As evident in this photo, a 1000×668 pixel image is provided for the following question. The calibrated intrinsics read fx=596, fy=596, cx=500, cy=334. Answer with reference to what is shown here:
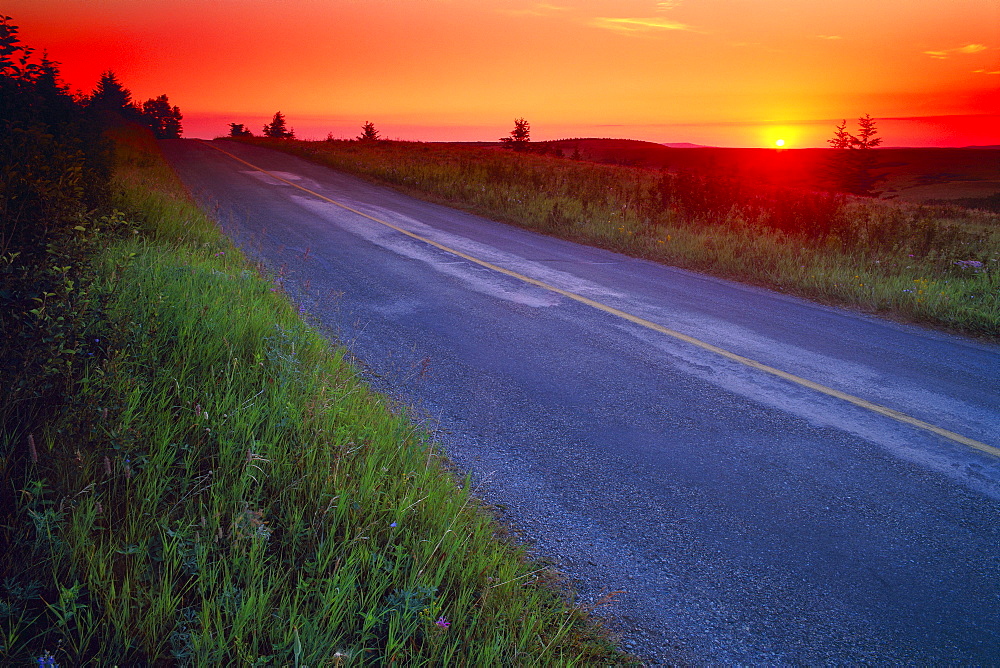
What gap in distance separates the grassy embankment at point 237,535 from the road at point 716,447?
51cm

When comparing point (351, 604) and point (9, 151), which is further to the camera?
point (9, 151)

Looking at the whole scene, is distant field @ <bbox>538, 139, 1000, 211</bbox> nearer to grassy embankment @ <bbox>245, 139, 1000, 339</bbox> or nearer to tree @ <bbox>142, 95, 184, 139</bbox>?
grassy embankment @ <bbox>245, 139, 1000, 339</bbox>

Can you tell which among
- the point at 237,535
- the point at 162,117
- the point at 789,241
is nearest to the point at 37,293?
the point at 237,535

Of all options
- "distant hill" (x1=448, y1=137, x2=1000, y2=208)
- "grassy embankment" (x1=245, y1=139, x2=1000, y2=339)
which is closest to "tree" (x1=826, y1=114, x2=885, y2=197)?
"distant hill" (x1=448, y1=137, x2=1000, y2=208)

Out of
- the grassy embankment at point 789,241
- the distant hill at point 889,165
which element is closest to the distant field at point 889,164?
the distant hill at point 889,165

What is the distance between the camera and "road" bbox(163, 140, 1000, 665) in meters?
2.67

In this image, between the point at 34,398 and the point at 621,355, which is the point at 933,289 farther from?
the point at 34,398

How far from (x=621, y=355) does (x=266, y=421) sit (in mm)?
3504

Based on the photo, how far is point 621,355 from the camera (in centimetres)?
573

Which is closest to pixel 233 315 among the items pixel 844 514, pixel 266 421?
pixel 266 421

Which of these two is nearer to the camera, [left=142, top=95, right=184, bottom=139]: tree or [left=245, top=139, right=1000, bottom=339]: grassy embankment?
[left=245, top=139, right=1000, bottom=339]: grassy embankment

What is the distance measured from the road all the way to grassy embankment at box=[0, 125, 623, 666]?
515 mm

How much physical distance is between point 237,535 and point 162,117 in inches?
4417

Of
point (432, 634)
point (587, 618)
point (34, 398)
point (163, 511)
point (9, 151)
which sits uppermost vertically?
point (9, 151)
